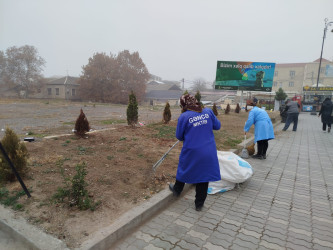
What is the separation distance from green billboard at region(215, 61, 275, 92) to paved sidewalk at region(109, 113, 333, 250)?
1453 centimetres

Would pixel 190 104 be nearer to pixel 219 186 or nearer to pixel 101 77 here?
pixel 219 186

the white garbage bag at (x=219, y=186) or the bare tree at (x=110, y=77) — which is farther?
the bare tree at (x=110, y=77)

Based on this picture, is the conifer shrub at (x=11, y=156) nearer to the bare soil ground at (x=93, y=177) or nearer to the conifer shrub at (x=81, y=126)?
the bare soil ground at (x=93, y=177)

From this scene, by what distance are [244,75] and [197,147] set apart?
1679cm

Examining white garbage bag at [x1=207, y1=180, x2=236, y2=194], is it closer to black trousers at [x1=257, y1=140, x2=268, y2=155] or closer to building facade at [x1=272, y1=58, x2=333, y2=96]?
black trousers at [x1=257, y1=140, x2=268, y2=155]

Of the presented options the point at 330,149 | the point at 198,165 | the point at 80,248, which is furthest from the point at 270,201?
the point at 330,149

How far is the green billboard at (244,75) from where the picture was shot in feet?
58.3

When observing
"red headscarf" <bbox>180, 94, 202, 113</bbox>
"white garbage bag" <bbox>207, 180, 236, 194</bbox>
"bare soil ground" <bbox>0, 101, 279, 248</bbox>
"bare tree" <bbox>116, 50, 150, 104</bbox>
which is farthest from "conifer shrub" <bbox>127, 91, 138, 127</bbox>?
"bare tree" <bbox>116, 50, 150, 104</bbox>

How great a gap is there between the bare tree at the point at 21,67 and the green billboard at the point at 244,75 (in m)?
42.7

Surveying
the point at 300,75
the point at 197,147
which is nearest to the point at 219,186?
the point at 197,147

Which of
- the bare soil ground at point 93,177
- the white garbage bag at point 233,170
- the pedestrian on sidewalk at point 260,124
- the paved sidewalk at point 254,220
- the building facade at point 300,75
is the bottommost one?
the paved sidewalk at point 254,220

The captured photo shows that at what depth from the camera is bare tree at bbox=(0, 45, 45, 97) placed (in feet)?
144

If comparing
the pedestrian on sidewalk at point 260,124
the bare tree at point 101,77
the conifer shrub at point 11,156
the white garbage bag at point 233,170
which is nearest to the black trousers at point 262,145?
the pedestrian on sidewalk at point 260,124

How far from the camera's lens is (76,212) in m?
2.63
